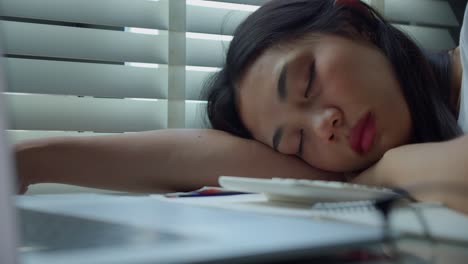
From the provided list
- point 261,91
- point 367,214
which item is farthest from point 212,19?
point 367,214

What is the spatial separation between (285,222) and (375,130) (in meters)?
0.42

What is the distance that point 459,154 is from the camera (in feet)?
1.56

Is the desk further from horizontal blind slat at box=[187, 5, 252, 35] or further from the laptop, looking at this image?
horizontal blind slat at box=[187, 5, 252, 35]

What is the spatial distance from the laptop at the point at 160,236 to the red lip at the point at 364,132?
14.2 inches

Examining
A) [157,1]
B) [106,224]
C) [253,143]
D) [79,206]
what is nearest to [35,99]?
[157,1]

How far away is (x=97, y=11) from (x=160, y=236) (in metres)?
0.90

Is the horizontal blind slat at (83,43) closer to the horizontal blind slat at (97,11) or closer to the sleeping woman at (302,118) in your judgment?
the horizontal blind slat at (97,11)

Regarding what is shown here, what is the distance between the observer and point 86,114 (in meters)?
1.06

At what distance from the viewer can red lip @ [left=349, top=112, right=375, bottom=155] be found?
2.29ft

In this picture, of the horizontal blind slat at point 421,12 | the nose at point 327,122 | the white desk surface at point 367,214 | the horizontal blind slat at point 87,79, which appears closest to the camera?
the white desk surface at point 367,214

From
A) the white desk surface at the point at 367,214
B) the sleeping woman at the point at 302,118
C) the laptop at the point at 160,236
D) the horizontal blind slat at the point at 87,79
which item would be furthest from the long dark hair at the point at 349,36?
the laptop at the point at 160,236

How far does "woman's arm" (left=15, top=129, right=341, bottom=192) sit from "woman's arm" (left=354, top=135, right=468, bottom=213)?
0.18 metres

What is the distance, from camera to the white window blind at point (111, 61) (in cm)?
103

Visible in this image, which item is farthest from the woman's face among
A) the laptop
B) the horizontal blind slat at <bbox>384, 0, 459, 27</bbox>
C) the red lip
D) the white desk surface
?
the horizontal blind slat at <bbox>384, 0, 459, 27</bbox>
